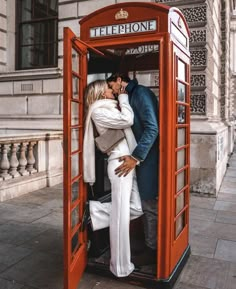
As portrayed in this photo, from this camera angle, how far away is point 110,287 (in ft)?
9.68

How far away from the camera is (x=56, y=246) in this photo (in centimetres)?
388

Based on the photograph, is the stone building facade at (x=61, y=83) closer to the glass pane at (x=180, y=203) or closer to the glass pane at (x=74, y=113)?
the glass pane at (x=180, y=203)

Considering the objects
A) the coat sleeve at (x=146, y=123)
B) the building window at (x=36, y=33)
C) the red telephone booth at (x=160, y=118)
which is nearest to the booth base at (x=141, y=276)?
the red telephone booth at (x=160, y=118)

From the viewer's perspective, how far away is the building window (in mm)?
9461

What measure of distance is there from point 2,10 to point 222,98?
7.83 m

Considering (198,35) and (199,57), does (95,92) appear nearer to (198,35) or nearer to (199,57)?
(199,57)

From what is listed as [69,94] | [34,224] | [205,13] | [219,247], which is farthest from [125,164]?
[205,13]

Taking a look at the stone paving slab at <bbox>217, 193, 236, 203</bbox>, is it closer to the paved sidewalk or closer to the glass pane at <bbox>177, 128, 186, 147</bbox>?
the paved sidewalk

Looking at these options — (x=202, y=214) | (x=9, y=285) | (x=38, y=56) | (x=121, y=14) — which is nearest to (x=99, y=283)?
(x=9, y=285)

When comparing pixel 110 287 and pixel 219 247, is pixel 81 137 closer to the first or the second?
pixel 110 287

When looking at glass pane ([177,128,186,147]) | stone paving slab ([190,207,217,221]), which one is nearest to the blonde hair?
glass pane ([177,128,186,147])

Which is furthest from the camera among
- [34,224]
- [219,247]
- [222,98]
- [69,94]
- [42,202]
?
[222,98]

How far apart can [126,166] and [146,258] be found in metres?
1.04

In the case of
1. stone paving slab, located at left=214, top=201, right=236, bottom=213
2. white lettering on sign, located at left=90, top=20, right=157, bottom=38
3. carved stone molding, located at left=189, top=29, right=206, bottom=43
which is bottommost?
stone paving slab, located at left=214, top=201, right=236, bottom=213
